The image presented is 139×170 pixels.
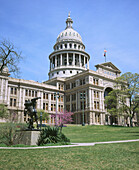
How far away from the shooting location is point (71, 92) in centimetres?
6988

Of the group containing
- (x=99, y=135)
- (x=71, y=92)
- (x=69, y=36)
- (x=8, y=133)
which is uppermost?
(x=69, y=36)

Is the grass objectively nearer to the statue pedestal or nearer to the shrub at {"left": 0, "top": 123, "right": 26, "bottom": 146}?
the statue pedestal

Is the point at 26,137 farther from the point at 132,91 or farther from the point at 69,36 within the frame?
the point at 69,36

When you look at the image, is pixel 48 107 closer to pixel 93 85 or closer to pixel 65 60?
pixel 93 85

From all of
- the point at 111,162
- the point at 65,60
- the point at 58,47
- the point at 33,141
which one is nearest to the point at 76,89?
the point at 65,60

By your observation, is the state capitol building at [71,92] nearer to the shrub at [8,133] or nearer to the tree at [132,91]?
the tree at [132,91]

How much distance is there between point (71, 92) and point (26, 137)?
53.9 metres

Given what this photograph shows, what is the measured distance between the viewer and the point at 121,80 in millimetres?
55250

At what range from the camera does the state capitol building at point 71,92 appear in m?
58.8

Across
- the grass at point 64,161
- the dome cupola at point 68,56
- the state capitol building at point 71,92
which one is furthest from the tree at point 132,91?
the grass at point 64,161

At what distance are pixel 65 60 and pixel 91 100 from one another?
3287 cm

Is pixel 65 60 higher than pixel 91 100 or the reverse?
higher

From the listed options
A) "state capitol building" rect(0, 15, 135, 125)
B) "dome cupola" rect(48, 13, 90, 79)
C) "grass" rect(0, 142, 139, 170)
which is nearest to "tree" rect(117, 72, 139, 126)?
"state capitol building" rect(0, 15, 135, 125)

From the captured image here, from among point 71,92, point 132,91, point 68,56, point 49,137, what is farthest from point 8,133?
point 68,56
